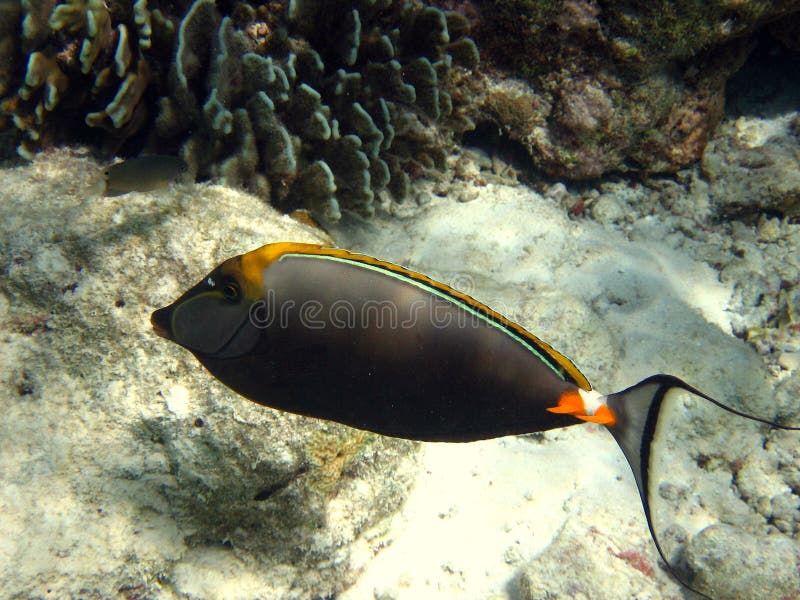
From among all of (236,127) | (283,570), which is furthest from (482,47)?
(283,570)

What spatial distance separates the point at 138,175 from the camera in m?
2.73

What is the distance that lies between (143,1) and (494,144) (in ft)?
10.4

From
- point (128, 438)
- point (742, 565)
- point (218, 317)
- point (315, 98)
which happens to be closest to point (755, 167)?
point (742, 565)

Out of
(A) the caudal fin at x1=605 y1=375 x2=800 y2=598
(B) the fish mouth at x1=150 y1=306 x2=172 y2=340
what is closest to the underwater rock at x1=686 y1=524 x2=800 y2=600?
(A) the caudal fin at x1=605 y1=375 x2=800 y2=598

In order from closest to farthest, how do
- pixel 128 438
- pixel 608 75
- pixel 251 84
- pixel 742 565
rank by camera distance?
pixel 128 438 → pixel 742 565 → pixel 251 84 → pixel 608 75

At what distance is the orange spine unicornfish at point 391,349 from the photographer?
133 centimetres

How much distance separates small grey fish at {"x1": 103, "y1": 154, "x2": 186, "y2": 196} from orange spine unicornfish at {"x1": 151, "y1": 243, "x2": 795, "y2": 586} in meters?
1.66

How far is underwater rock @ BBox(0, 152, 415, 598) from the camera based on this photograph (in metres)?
2.38

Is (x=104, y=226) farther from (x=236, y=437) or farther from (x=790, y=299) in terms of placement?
(x=790, y=299)

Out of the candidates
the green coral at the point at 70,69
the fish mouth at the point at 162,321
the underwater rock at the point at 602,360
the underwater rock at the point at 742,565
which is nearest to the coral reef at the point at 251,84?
the green coral at the point at 70,69

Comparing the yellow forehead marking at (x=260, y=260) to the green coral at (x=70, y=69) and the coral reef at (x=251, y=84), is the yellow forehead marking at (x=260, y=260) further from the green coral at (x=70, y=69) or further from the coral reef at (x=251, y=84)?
the green coral at (x=70, y=69)

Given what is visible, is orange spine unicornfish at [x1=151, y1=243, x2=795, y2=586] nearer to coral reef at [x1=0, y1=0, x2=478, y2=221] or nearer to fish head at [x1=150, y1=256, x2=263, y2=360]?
fish head at [x1=150, y1=256, x2=263, y2=360]

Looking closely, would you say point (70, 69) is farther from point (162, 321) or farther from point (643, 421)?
point (643, 421)

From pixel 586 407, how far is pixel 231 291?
1060 mm
